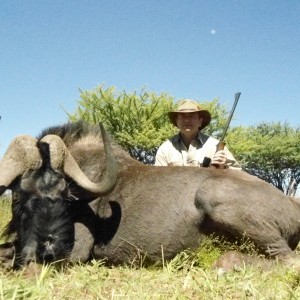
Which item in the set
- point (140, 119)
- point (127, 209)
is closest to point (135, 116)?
point (140, 119)

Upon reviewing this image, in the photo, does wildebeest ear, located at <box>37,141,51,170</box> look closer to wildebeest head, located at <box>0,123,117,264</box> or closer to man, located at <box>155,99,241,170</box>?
wildebeest head, located at <box>0,123,117,264</box>

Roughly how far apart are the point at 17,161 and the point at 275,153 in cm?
3081

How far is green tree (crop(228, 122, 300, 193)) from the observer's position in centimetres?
3331

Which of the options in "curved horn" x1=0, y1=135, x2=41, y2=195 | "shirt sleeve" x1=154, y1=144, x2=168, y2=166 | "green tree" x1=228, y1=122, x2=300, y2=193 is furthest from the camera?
"green tree" x1=228, y1=122, x2=300, y2=193

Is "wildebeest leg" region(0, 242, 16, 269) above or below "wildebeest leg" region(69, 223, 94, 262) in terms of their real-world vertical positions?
below

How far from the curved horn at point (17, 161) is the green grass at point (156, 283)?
0.86 m

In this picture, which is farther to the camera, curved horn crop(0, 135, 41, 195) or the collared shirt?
the collared shirt

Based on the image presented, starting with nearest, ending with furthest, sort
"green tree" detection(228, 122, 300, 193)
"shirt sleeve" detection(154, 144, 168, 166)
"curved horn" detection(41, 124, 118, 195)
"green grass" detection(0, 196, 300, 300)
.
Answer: "green grass" detection(0, 196, 300, 300) → "curved horn" detection(41, 124, 118, 195) → "shirt sleeve" detection(154, 144, 168, 166) → "green tree" detection(228, 122, 300, 193)

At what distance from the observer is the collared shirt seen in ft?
23.0

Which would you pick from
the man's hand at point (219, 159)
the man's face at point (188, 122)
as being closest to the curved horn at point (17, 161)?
the man's hand at point (219, 159)

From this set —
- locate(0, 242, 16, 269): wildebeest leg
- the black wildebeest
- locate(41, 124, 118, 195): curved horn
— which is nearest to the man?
the black wildebeest

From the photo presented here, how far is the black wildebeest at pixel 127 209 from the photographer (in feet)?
14.3

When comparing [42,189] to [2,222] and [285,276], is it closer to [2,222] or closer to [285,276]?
[285,276]

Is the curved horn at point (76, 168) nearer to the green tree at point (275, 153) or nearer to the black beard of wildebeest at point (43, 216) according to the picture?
the black beard of wildebeest at point (43, 216)
